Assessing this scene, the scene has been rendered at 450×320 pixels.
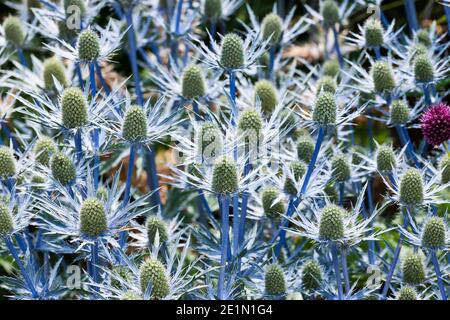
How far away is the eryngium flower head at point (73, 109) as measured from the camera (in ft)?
7.11

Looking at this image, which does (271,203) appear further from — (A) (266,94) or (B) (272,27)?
(B) (272,27)

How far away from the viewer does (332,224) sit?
2.09 meters

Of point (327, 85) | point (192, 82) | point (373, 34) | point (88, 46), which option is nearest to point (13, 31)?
point (88, 46)

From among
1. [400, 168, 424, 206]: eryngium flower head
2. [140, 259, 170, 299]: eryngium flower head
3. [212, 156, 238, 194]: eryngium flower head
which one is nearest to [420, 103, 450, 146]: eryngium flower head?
[400, 168, 424, 206]: eryngium flower head

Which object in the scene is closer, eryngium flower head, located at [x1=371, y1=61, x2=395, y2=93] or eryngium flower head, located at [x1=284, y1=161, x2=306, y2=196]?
eryngium flower head, located at [x1=284, y1=161, x2=306, y2=196]

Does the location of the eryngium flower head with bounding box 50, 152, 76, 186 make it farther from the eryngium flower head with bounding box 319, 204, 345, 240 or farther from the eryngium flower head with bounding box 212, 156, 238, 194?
the eryngium flower head with bounding box 319, 204, 345, 240

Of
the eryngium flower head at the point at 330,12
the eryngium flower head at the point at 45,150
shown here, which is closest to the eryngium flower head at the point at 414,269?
the eryngium flower head at the point at 45,150

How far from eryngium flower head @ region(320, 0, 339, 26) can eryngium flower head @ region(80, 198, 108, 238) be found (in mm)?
1513

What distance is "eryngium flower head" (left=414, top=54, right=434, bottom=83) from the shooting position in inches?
102

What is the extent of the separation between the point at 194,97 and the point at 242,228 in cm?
52

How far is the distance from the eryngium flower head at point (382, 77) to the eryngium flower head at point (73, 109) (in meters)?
1.01

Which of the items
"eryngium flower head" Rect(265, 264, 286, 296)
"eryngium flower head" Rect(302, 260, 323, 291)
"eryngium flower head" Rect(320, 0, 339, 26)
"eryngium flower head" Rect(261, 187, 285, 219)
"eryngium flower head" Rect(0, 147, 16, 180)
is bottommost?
"eryngium flower head" Rect(265, 264, 286, 296)
